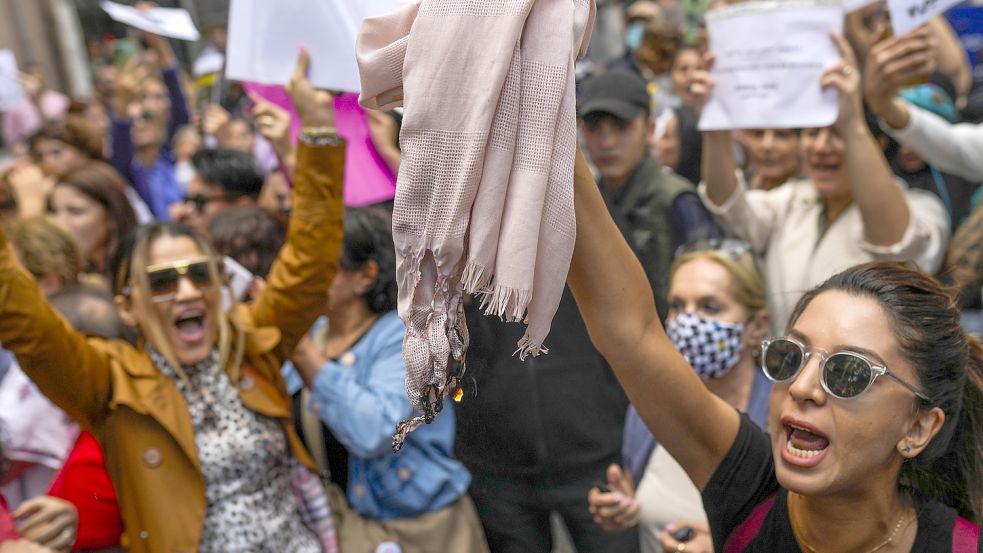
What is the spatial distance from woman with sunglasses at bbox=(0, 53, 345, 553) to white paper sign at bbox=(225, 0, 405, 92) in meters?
0.06

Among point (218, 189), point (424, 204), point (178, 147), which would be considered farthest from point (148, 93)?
point (424, 204)

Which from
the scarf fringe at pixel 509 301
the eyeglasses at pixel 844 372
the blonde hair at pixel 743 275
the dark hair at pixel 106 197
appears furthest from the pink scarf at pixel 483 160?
the dark hair at pixel 106 197

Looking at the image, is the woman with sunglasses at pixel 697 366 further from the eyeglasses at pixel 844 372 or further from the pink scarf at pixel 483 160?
the pink scarf at pixel 483 160

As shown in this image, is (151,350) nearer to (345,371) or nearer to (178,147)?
(345,371)

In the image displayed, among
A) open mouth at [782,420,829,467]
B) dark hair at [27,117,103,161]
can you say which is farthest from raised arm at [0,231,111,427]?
dark hair at [27,117,103,161]

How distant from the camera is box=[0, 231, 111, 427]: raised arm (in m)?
2.44

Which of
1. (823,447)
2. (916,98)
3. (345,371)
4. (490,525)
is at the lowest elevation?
(490,525)

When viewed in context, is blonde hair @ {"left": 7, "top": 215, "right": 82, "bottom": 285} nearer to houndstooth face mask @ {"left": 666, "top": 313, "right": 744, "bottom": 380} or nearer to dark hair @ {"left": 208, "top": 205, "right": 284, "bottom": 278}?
dark hair @ {"left": 208, "top": 205, "right": 284, "bottom": 278}

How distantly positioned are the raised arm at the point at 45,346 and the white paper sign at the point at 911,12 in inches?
105

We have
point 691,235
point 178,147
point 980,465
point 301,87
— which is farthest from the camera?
point 178,147

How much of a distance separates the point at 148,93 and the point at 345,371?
6649mm

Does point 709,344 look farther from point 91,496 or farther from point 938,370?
point 91,496

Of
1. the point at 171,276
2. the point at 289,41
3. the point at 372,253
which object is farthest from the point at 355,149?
the point at 171,276

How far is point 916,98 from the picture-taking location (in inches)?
177
